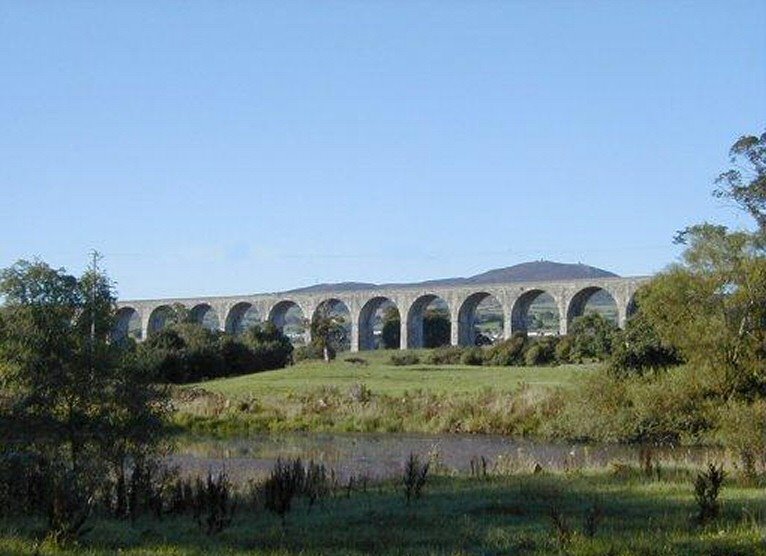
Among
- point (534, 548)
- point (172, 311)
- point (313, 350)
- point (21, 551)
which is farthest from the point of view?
point (172, 311)

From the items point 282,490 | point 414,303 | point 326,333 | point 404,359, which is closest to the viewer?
point 282,490

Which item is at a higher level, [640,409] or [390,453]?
[640,409]

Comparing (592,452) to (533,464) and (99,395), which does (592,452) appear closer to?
(533,464)

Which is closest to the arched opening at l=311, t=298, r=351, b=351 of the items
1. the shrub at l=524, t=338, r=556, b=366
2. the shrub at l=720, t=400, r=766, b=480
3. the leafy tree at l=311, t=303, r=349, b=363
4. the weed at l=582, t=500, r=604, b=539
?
the leafy tree at l=311, t=303, r=349, b=363

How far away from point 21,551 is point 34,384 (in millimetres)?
7334

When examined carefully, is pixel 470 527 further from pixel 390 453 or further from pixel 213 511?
pixel 390 453

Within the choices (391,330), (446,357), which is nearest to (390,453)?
(446,357)

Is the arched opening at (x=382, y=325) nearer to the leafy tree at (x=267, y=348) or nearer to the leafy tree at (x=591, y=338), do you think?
the leafy tree at (x=267, y=348)

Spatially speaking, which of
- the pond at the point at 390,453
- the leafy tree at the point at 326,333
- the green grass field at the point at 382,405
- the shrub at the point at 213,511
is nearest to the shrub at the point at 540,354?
the green grass field at the point at 382,405

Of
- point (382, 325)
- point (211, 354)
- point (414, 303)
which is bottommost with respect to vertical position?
point (211, 354)

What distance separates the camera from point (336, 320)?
68.2 m

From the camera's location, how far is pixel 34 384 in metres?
15.5

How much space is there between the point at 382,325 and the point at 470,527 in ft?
262

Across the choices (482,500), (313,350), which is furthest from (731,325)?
(313,350)
